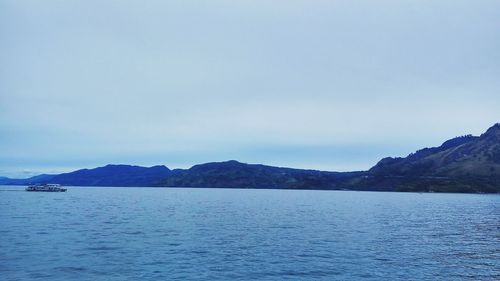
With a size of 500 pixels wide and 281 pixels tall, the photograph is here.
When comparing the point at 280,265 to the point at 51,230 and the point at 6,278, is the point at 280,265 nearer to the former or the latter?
the point at 6,278

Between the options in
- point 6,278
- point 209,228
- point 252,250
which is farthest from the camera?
point 209,228

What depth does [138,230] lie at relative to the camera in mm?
83062

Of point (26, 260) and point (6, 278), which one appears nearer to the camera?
point (6, 278)

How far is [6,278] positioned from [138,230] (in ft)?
136

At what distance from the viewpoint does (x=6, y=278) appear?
4172 cm

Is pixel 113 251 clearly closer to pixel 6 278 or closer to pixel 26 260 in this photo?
pixel 26 260

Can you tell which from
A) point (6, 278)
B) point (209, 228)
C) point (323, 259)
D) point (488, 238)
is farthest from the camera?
point (209, 228)

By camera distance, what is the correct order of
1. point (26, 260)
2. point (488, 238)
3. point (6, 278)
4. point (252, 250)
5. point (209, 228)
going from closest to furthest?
point (6, 278), point (26, 260), point (252, 250), point (488, 238), point (209, 228)

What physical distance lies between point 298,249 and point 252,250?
6.97m

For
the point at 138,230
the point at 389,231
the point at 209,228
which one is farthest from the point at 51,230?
the point at 389,231

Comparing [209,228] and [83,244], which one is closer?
[83,244]

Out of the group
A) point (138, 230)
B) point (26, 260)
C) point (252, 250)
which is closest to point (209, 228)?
point (138, 230)

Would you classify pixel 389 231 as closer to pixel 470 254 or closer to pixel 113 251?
pixel 470 254

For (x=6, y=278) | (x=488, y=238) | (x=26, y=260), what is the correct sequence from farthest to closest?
(x=488, y=238)
(x=26, y=260)
(x=6, y=278)
